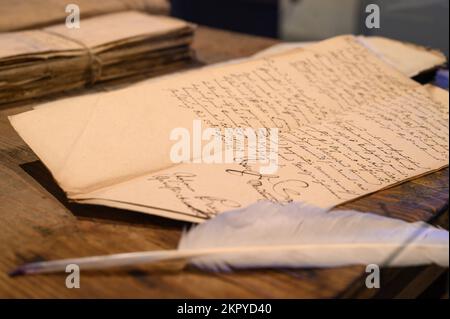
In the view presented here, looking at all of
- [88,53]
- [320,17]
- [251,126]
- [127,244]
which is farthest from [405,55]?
[320,17]

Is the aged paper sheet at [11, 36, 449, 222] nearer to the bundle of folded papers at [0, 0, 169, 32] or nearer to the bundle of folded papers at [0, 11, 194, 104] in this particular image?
the bundle of folded papers at [0, 11, 194, 104]

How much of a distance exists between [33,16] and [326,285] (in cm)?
97

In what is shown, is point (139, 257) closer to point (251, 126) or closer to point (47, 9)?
point (251, 126)

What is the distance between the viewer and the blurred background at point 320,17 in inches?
62.4

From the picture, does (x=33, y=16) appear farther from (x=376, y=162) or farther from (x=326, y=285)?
(x=326, y=285)

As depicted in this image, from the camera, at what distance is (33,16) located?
4.04ft

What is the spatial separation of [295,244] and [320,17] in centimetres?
263

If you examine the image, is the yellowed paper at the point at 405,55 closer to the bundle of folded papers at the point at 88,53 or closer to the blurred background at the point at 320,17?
the blurred background at the point at 320,17

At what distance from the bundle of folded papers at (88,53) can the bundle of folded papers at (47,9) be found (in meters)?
0.08

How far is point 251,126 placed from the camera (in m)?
0.80

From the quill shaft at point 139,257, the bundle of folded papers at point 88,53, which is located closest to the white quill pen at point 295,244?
the quill shaft at point 139,257
